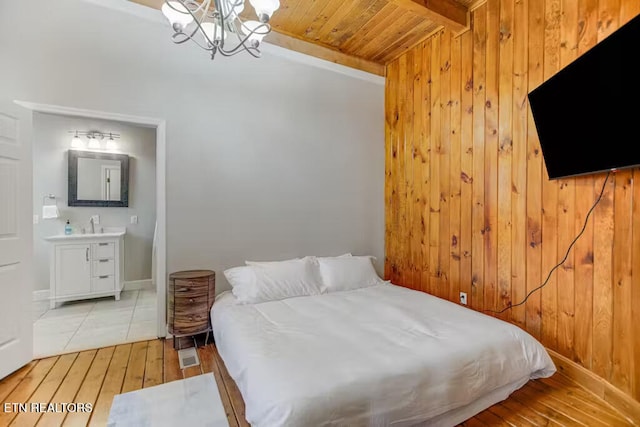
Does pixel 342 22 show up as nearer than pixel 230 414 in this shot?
No

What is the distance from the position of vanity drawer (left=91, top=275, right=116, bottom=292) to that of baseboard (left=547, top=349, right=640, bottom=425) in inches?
188

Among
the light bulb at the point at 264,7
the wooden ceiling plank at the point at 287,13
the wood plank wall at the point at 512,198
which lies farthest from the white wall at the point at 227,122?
the light bulb at the point at 264,7

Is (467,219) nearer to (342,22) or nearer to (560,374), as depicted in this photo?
(560,374)

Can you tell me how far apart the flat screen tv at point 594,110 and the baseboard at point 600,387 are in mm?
1327

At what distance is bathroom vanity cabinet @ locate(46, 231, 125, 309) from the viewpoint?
357cm

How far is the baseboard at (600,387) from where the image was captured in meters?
1.72

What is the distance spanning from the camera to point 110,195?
425cm

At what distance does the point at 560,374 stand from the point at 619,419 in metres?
0.40

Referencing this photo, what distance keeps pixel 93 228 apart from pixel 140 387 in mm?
3035

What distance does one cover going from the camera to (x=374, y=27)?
3.21 meters

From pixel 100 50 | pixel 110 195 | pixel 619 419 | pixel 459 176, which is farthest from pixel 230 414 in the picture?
pixel 110 195

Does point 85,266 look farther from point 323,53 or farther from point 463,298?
point 463,298

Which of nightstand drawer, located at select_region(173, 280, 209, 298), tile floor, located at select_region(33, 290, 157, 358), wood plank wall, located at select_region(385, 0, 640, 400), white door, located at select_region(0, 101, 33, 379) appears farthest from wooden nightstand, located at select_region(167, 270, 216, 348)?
wood plank wall, located at select_region(385, 0, 640, 400)

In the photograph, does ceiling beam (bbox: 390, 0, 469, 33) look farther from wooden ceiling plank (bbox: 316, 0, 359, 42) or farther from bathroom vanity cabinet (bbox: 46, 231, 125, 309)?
bathroom vanity cabinet (bbox: 46, 231, 125, 309)
